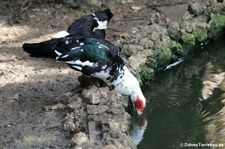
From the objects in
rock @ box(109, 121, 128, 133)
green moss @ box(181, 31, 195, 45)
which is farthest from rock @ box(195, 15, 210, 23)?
rock @ box(109, 121, 128, 133)

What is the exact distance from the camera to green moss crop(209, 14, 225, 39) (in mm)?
7957

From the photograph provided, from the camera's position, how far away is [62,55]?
541 cm

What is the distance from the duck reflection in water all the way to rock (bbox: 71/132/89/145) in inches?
32.8

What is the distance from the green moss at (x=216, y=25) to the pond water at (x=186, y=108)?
18.4 inches

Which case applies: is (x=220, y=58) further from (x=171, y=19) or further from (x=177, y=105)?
(x=177, y=105)

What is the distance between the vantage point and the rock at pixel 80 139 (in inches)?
183

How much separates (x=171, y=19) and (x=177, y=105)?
217 centimetres

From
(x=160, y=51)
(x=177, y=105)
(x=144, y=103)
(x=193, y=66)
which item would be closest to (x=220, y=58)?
(x=193, y=66)

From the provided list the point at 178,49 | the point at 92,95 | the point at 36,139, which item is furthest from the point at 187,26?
the point at 36,139

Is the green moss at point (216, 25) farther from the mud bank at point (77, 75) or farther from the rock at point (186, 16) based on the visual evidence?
the rock at point (186, 16)

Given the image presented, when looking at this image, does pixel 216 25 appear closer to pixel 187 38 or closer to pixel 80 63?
pixel 187 38

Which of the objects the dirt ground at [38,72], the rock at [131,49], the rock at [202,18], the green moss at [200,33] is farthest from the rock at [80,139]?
the rock at [202,18]

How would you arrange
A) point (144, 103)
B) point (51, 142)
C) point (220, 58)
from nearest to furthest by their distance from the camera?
point (51, 142) → point (144, 103) → point (220, 58)

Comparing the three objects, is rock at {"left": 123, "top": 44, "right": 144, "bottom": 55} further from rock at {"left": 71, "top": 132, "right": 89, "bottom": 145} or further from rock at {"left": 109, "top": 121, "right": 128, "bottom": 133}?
rock at {"left": 71, "top": 132, "right": 89, "bottom": 145}
